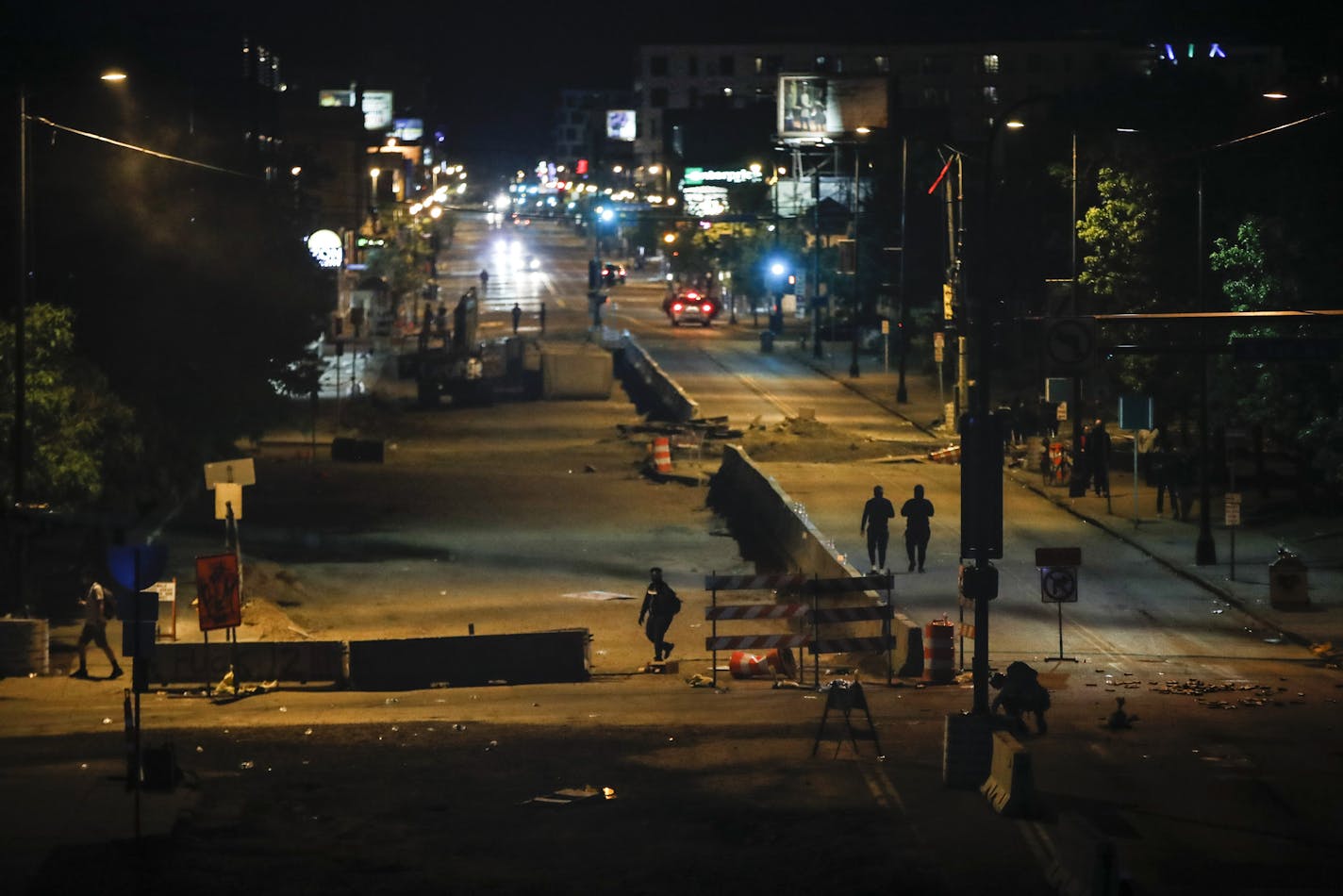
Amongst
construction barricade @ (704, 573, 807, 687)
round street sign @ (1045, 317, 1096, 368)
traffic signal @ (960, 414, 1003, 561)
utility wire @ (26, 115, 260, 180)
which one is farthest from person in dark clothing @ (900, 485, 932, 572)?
utility wire @ (26, 115, 260, 180)

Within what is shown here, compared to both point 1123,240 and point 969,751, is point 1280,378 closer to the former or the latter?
point 1123,240

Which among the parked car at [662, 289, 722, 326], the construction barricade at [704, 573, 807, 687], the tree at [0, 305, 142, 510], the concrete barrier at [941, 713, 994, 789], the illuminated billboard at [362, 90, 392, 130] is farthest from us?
the illuminated billboard at [362, 90, 392, 130]

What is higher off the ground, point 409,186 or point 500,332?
point 409,186

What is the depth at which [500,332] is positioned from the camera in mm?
97000

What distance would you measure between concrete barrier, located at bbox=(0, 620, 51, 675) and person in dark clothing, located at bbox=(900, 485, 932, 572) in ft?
46.2

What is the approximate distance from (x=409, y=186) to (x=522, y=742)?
166m

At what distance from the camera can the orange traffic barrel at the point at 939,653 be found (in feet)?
77.2

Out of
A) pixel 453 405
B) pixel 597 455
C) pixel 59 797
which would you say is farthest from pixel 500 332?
pixel 59 797

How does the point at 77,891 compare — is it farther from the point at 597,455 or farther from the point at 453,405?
the point at 453,405

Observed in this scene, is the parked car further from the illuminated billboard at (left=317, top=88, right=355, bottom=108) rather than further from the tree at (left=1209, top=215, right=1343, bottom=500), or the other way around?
the tree at (left=1209, top=215, right=1343, bottom=500)

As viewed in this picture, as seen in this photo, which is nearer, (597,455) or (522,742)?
(522,742)

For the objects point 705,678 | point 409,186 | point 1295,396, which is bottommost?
point 705,678

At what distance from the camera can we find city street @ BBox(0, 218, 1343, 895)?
14055 mm

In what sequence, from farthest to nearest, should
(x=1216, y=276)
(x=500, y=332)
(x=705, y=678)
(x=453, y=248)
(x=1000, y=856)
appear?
(x=453, y=248), (x=500, y=332), (x=1216, y=276), (x=705, y=678), (x=1000, y=856)
